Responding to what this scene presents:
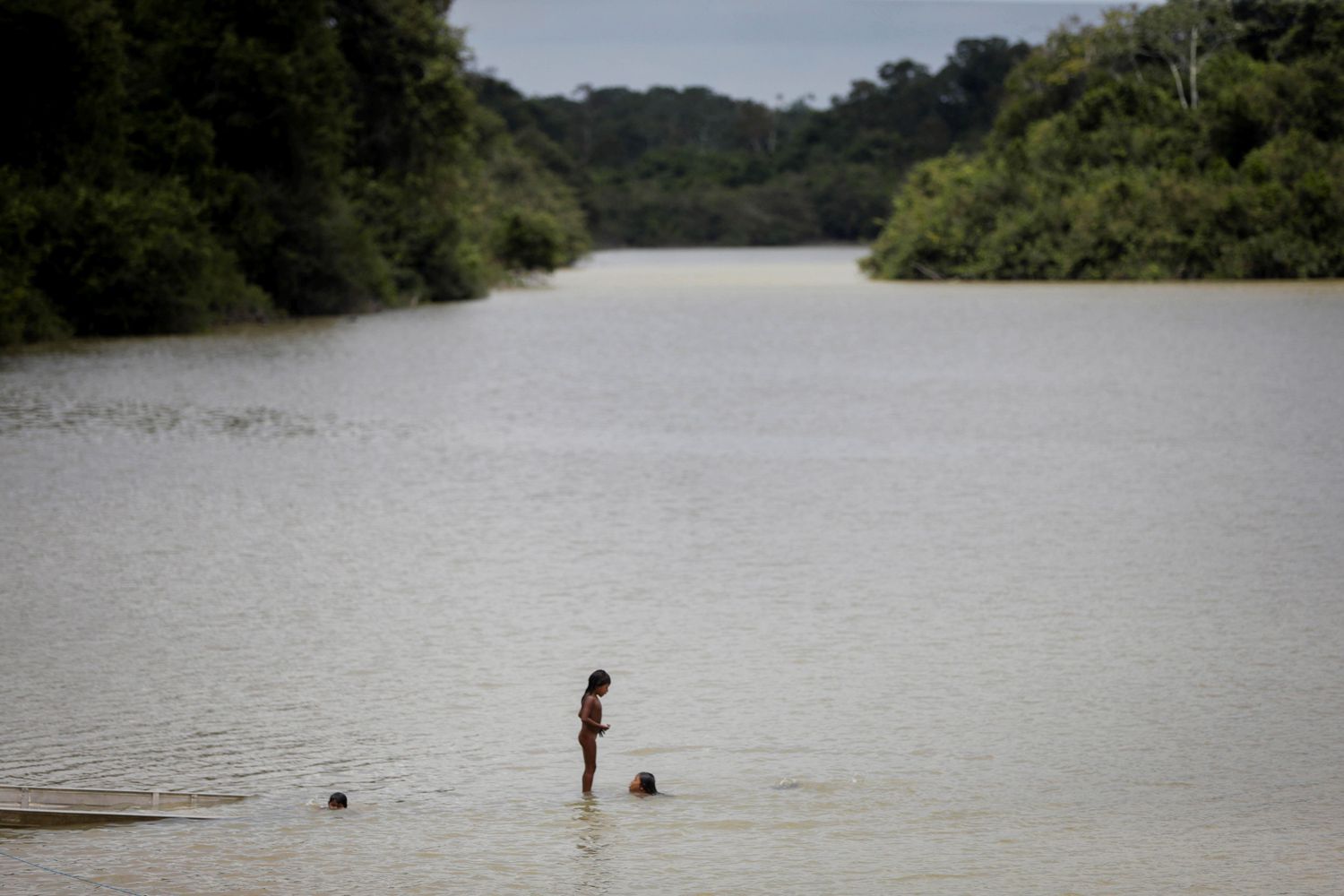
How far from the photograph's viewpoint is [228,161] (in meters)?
39.6

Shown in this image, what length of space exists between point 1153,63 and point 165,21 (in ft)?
113

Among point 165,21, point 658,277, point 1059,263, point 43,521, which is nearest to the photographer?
point 43,521

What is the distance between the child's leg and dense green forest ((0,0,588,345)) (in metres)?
25.5

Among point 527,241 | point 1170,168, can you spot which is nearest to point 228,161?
point 527,241

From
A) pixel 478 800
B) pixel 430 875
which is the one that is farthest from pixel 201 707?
pixel 430 875

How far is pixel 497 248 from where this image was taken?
60375 millimetres

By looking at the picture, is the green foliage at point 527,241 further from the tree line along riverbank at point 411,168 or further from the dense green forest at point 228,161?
the dense green forest at point 228,161

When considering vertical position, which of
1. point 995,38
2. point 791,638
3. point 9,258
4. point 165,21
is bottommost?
point 791,638

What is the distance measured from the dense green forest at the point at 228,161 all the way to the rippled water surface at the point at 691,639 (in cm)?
1085

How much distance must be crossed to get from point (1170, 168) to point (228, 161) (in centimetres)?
2849

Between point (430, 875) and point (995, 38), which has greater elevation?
point (995, 38)

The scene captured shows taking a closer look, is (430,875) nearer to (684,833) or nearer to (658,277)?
(684,833)

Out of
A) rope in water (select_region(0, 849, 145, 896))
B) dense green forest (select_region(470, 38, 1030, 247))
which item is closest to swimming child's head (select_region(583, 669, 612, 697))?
rope in water (select_region(0, 849, 145, 896))

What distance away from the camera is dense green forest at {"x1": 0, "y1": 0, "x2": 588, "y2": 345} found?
104 ft
